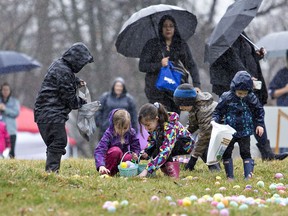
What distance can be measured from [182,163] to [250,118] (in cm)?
174

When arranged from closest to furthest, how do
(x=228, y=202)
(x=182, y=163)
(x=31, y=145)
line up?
1. (x=228, y=202)
2. (x=182, y=163)
3. (x=31, y=145)

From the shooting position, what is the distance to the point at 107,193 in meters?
7.14

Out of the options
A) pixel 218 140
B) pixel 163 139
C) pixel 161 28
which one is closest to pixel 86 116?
pixel 163 139

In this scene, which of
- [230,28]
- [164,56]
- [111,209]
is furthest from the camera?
[164,56]

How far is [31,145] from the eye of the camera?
81.5 ft

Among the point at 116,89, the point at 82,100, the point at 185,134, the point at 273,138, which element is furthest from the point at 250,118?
the point at 116,89

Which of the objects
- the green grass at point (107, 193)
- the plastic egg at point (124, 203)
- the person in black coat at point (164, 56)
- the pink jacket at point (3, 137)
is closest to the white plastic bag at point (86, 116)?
the green grass at point (107, 193)

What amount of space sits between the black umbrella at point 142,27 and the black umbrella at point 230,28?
904 mm

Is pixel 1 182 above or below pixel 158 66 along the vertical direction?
below

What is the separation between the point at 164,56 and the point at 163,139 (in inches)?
71.2

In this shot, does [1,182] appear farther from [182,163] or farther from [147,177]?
[182,163]

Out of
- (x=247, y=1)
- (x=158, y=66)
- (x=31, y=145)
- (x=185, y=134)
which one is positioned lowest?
(x=31, y=145)

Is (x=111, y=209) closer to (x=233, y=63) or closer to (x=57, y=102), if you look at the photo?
(x=57, y=102)

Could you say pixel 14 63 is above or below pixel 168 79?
above
